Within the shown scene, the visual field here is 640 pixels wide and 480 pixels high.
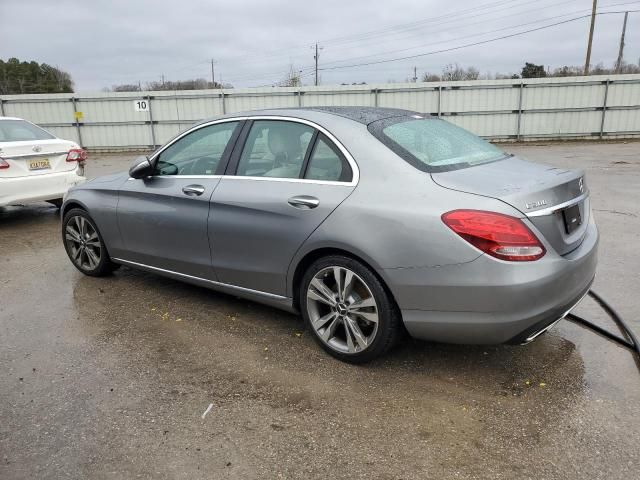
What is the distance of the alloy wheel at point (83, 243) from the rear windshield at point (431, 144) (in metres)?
3.05

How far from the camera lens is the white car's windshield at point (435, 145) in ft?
10.8

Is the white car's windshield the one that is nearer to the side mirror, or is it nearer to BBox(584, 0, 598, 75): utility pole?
the side mirror

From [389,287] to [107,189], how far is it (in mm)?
3009

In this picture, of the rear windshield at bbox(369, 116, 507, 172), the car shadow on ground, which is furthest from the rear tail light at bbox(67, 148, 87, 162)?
the rear windshield at bbox(369, 116, 507, 172)

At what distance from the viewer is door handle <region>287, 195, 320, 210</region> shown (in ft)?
10.9

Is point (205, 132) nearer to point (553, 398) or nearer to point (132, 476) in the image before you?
point (132, 476)

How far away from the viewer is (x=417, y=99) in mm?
20141

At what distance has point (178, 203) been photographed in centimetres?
418

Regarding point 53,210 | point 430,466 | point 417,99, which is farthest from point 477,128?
point 430,466

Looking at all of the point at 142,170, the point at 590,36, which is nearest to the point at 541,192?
the point at 142,170

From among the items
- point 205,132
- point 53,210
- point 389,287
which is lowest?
point 53,210

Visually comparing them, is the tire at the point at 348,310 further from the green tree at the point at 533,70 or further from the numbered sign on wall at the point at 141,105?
the green tree at the point at 533,70

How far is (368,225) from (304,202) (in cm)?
51

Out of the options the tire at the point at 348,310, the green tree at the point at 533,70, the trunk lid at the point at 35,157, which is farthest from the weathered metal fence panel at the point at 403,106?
the green tree at the point at 533,70
